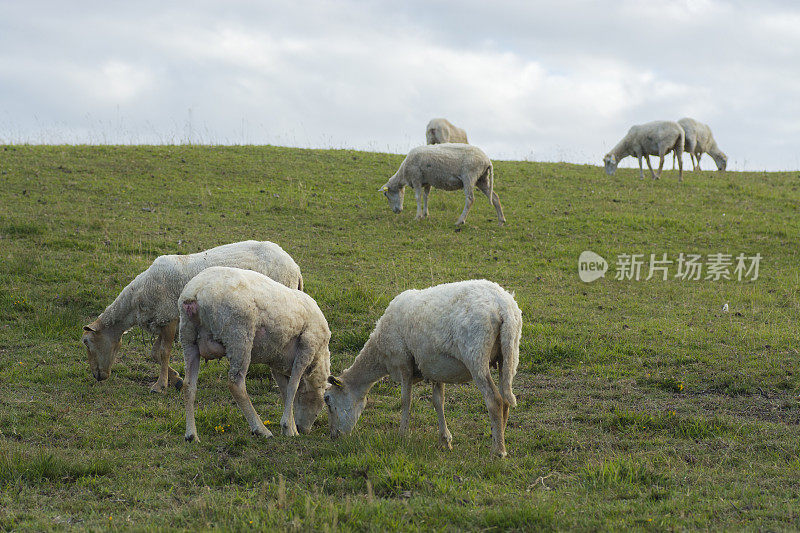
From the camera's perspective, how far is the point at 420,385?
9250 mm

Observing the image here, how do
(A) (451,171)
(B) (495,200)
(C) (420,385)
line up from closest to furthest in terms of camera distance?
Answer: (C) (420,385), (A) (451,171), (B) (495,200)

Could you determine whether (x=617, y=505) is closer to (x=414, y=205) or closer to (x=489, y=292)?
(x=489, y=292)

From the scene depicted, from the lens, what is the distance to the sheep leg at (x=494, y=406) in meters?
6.41

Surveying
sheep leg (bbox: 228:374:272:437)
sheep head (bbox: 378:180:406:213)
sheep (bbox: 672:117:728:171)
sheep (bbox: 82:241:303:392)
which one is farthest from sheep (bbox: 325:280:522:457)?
sheep (bbox: 672:117:728:171)

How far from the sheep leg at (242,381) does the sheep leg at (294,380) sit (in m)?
0.26

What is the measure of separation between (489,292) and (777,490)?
2.85 m

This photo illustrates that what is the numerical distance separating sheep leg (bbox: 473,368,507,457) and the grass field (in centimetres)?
22

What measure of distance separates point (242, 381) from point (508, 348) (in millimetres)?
2706

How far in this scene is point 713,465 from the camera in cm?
624

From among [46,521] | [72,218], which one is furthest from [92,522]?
[72,218]

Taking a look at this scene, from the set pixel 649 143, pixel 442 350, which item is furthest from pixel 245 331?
pixel 649 143

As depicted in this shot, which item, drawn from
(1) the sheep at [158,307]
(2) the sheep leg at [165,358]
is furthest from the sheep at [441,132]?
(2) the sheep leg at [165,358]

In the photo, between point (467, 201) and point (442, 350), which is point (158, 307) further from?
point (467, 201)

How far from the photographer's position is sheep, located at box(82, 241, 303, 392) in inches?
356
